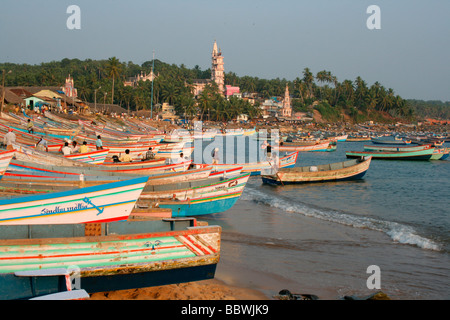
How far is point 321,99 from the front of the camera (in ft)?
542

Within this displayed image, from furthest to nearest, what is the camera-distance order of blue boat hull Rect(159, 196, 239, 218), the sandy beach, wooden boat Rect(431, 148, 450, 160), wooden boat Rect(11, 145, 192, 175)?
wooden boat Rect(431, 148, 450, 160)
wooden boat Rect(11, 145, 192, 175)
blue boat hull Rect(159, 196, 239, 218)
the sandy beach

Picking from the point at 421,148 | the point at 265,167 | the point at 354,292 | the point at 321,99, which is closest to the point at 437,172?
the point at 421,148

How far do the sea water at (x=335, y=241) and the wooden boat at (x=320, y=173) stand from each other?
778mm

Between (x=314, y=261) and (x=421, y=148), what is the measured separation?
43.5m

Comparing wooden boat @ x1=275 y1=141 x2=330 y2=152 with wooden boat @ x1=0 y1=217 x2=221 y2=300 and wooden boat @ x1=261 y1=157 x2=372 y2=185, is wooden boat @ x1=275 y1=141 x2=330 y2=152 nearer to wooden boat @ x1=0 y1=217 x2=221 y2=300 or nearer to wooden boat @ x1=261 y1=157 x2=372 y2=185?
wooden boat @ x1=261 y1=157 x2=372 y2=185

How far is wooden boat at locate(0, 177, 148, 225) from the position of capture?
9234 millimetres

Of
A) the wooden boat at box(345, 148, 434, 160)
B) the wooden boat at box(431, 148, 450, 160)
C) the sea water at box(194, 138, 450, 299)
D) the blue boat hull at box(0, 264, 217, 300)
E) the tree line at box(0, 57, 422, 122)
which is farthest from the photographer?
the tree line at box(0, 57, 422, 122)

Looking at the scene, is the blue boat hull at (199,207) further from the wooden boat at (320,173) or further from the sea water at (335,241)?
the wooden boat at (320,173)

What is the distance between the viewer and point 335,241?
14641 mm

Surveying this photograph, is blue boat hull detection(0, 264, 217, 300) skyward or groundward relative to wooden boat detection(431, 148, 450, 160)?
skyward

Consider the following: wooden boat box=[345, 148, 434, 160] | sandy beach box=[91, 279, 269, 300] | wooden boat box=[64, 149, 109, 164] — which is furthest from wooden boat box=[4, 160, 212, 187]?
wooden boat box=[345, 148, 434, 160]

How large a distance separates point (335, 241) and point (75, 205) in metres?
8.75

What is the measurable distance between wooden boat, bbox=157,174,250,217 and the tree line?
242 feet

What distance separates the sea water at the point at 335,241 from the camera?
1053cm
